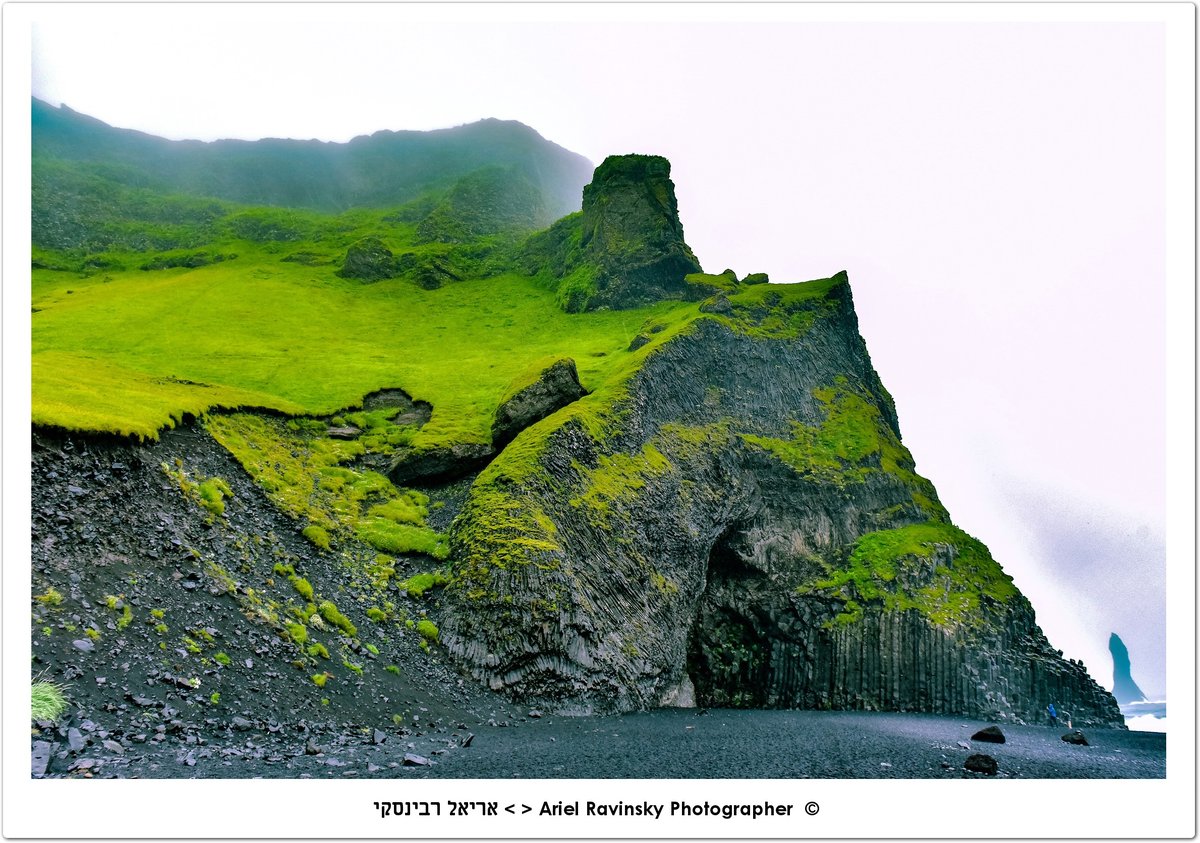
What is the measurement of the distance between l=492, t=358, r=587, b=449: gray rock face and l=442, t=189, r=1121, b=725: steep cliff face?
2614 mm

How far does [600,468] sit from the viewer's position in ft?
134

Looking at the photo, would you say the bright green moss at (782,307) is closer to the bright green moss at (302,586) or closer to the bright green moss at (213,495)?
the bright green moss at (302,586)

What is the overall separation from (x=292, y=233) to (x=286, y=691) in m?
128

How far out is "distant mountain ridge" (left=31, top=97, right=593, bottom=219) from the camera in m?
150

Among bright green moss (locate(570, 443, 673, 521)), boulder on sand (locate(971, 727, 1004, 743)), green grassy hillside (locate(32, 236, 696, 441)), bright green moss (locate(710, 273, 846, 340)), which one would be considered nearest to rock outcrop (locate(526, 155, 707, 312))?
Result: green grassy hillside (locate(32, 236, 696, 441))

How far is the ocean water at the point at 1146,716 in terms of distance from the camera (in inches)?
1889

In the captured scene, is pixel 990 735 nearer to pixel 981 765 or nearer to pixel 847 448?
pixel 981 765

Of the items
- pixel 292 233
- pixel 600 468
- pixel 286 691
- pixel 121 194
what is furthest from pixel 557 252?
pixel 286 691

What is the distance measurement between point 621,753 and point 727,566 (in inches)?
1087

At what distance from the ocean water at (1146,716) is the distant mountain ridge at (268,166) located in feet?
446

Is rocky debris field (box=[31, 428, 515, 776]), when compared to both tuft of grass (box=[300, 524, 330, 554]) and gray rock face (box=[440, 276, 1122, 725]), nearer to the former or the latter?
tuft of grass (box=[300, 524, 330, 554])

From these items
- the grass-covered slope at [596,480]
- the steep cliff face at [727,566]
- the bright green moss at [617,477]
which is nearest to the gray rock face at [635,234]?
the grass-covered slope at [596,480]

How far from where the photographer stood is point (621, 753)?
22359mm
